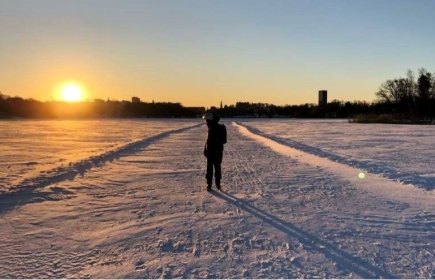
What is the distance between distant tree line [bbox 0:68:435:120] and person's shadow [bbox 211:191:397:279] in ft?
296

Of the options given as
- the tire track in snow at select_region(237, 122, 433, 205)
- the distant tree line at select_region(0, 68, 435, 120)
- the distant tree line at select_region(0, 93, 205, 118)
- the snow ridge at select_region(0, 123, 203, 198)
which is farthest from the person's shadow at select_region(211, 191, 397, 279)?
the distant tree line at select_region(0, 93, 205, 118)

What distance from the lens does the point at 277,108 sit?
163 m

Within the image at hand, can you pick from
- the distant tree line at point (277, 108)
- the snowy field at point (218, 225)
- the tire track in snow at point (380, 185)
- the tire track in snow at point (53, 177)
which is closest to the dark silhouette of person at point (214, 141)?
the snowy field at point (218, 225)

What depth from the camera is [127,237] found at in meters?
5.05

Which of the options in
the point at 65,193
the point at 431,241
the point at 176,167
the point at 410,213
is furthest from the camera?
the point at 176,167

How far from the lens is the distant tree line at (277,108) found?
96000 mm

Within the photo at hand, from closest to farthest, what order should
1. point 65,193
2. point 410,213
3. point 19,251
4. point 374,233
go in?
point 19,251
point 374,233
point 410,213
point 65,193

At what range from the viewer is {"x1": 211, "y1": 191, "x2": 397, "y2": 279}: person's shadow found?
3.95 metres

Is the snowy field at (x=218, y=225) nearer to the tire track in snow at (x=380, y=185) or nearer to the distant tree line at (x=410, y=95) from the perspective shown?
the tire track in snow at (x=380, y=185)

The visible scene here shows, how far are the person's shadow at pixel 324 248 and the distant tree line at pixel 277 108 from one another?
90338 mm

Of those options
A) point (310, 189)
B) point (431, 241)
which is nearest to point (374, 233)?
point (431, 241)

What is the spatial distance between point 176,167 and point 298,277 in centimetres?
841

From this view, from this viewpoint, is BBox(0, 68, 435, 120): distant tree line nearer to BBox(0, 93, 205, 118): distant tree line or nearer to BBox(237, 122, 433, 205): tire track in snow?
BBox(0, 93, 205, 118): distant tree line

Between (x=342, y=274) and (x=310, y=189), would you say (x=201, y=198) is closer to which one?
(x=310, y=189)
